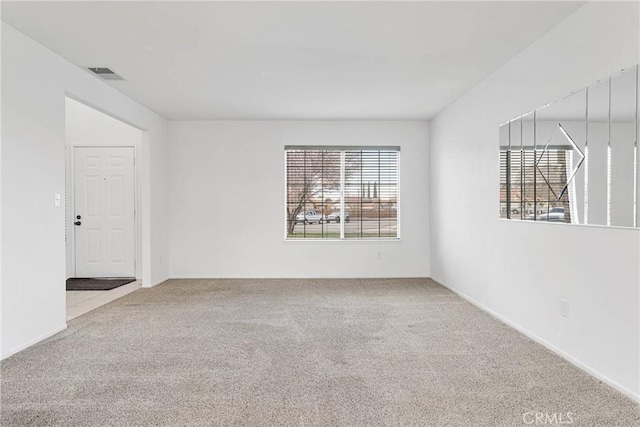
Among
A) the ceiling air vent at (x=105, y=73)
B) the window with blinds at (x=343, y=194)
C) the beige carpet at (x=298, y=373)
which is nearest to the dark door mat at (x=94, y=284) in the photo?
the beige carpet at (x=298, y=373)

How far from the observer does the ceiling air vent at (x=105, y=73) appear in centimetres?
434

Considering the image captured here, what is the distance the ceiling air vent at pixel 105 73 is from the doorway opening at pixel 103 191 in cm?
242

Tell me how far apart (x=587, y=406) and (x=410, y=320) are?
2000 mm

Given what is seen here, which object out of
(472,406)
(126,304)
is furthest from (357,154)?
(472,406)

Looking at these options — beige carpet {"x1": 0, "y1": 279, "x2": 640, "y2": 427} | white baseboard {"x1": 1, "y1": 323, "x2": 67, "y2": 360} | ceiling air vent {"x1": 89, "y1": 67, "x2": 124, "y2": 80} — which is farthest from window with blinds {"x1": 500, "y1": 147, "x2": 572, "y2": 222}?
white baseboard {"x1": 1, "y1": 323, "x2": 67, "y2": 360}

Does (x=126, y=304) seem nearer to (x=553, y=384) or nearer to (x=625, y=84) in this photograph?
(x=553, y=384)

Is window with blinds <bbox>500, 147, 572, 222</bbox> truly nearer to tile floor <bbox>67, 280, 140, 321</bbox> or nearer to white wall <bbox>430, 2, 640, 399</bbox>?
white wall <bbox>430, 2, 640, 399</bbox>

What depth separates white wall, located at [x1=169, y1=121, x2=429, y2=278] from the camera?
7059mm

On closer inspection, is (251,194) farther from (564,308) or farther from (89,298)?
(564,308)

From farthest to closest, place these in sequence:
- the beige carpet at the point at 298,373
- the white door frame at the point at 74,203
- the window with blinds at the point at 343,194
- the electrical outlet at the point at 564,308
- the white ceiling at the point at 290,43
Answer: the window with blinds at the point at 343,194 < the white door frame at the point at 74,203 < the electrical outlet at the point at 564,308 < the white ceiling at the point at 290,43 < the beige carpet at the point at 298,373

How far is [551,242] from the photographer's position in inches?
136

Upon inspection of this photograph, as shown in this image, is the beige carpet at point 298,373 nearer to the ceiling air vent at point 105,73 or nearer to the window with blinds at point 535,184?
the window with blinds at point 535,184

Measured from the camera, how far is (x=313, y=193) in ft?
23.7

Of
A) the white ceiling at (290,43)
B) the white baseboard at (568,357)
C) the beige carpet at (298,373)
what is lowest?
the beige carpet at (298,373)
